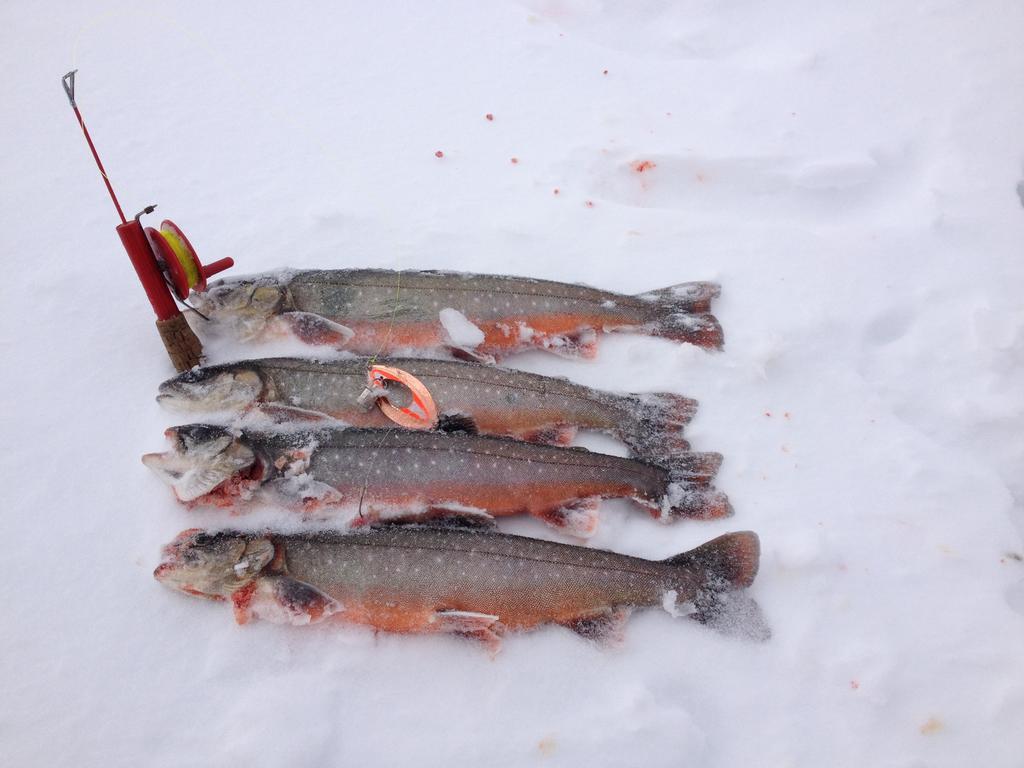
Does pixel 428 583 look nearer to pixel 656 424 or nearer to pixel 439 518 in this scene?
pixel 439 518

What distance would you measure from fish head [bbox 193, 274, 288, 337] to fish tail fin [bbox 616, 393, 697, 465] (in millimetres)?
1982

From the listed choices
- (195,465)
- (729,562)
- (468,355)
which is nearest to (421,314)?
(468,355)

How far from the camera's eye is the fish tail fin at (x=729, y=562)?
9.21 ft

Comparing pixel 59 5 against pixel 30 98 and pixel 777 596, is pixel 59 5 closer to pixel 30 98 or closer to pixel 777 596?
pixel 30 98

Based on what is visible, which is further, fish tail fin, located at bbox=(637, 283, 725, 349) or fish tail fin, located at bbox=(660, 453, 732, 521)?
fish tail fin, located at bbox=(637, 283, 725, 349)

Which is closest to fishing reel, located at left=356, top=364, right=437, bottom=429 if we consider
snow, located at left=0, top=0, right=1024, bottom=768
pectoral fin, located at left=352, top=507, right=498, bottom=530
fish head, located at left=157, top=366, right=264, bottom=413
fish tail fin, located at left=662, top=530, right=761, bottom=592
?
pectoral fin, located at left=352, top=507, right=498, bottom=530

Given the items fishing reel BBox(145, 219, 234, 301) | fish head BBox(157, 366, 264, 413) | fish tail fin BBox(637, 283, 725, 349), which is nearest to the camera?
fishing reel BBox(145, 219, 234, 301)

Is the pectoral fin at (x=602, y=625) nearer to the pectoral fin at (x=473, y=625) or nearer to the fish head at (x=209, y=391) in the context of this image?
the pectoral fin at (x=473, y=625)

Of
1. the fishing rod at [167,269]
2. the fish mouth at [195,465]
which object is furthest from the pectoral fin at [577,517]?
the fishing rod at [167,269]

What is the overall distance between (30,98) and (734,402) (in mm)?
5475

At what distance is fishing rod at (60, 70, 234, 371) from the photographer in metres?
2.99

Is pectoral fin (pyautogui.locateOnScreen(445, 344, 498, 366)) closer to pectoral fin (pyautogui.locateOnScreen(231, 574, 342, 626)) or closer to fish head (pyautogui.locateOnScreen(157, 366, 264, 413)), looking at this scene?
fish head (pyautogui.locateOnScreen(157, 366, 264, 413))

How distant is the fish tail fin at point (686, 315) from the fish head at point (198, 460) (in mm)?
2279

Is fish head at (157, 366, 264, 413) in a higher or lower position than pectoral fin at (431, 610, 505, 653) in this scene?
higher
